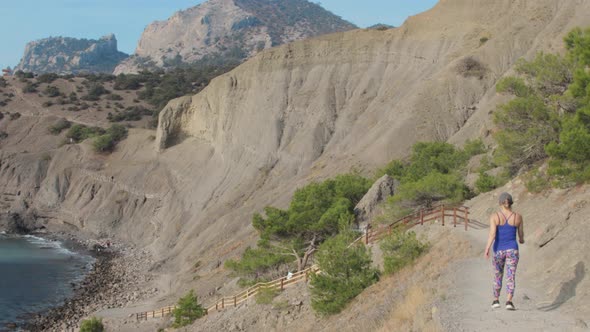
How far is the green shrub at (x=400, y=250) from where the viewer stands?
684 inches

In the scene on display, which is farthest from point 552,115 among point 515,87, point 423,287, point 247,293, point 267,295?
point 247,293

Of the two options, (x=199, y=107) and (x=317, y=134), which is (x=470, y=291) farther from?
(x=199, y=107)

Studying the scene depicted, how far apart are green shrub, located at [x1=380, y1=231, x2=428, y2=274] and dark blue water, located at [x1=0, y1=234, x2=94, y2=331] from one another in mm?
27304

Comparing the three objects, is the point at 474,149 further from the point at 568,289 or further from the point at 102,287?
the point at 102,287

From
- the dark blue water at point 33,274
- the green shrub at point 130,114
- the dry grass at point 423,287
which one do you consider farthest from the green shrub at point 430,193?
the green shrub at point 130,114

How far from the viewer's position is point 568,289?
11.6 metres

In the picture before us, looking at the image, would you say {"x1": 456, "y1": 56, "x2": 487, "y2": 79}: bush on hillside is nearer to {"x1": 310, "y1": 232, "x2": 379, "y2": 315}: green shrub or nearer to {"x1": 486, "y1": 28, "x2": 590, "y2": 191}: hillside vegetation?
{"x1": 486, "y1": 28, "x2": 590, "y2": 191}: hillside vegetation

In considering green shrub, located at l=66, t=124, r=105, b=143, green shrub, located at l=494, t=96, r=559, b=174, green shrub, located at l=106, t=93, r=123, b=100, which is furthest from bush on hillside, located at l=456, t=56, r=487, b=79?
green shrub, located at l=106, t=93, r=123, b=100

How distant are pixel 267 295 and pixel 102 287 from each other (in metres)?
26.1

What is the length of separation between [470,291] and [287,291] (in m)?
10.8

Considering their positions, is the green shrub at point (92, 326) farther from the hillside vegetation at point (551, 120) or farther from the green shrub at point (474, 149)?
the hillside vegetation at point (551, 120)

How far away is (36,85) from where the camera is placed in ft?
343

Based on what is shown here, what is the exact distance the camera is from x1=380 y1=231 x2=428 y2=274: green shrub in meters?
17.4

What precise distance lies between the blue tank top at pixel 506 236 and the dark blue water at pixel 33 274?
33.2 metres
